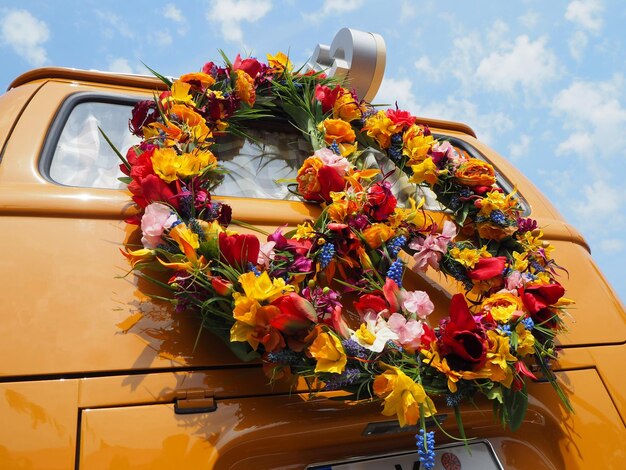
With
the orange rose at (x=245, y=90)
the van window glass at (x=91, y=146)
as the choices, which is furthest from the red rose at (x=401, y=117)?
the van window glass at (x=91, y=146)

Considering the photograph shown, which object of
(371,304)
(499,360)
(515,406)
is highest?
(371,304)

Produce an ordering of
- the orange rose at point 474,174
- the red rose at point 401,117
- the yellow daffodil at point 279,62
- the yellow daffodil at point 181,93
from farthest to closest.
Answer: the yellow daffodil at point 279,62 → the red rose at point 401,117 → the orange rose at point 474,174 → the yellow daffodil at point 181,93

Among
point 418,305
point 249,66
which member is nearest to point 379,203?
point 418,305

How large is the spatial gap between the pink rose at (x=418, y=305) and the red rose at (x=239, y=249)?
1.67 ft

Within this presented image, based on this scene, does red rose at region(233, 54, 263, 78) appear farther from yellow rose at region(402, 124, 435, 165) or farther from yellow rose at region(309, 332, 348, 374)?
yellow rose at region(309, 332, 348, 374)

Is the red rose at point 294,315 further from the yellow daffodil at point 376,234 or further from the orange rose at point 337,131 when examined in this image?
the orange rose at point 337,131

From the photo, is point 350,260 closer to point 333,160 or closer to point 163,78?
point 333,160

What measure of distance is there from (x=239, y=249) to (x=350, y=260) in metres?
0.44

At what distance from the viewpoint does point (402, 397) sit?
5.22 ft

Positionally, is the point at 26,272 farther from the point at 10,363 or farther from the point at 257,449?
the point at 257,449

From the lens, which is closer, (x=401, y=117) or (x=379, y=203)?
(x=379, y=203)

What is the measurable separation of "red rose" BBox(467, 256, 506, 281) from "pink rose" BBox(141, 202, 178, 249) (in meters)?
1.14

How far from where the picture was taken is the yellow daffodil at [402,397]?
5.17 feet

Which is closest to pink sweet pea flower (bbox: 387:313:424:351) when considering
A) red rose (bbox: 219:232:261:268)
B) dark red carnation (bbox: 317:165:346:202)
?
red rose (bbox: 219:232:261:268)
